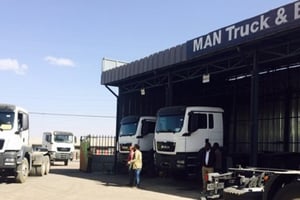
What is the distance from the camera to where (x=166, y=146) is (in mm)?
18672

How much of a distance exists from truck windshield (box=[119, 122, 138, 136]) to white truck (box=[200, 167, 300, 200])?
12.2 m

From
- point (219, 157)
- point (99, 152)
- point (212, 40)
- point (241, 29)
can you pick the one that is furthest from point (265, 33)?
point (99, 152)

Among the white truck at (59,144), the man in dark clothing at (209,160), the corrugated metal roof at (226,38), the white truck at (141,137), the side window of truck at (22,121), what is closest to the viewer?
the corrugated metal roof at (226,38)

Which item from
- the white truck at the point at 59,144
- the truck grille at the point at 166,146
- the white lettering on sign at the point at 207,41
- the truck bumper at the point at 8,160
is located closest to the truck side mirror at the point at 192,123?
the truck grille at the point at 166,146

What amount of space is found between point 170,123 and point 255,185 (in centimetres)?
955

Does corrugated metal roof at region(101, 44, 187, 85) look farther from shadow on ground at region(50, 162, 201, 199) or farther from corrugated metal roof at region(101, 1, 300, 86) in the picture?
shadow on ground at region(50, 162, 201, 199)

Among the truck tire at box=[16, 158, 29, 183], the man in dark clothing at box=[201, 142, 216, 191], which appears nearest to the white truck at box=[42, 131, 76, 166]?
the truck tire at box=[16, 158, 29, 183]

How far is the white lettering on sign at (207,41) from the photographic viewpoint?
694 inches

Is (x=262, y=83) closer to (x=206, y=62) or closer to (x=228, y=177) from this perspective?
(x=206, y=62)

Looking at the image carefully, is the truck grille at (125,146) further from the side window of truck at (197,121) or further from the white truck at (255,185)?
the white truck at (255,185)

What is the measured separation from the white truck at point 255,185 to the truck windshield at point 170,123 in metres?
7.57

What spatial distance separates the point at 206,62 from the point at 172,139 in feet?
12.9

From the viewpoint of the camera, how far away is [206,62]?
20203 mm

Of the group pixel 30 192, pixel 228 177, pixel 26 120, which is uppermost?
pixel 26 120
